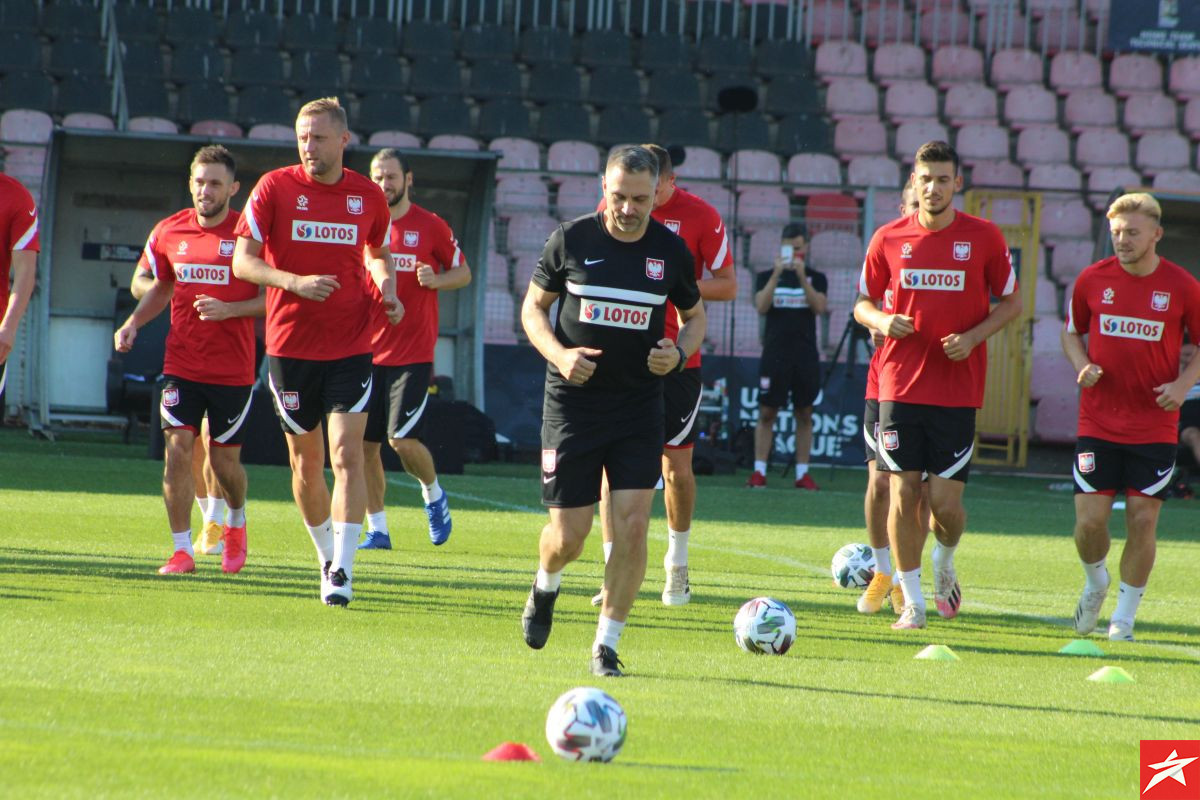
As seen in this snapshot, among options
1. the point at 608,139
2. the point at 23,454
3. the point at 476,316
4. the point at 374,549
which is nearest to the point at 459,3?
the point at 608,139

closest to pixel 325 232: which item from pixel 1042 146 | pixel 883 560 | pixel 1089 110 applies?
pixel 883 560

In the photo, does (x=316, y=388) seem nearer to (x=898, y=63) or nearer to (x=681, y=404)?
(x=681, y=404)

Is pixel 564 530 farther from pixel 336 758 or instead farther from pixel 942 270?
pixel 942 270

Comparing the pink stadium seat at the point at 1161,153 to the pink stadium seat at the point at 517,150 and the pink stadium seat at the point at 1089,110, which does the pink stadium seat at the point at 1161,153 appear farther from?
the pink stadium seat at the point at 517,150

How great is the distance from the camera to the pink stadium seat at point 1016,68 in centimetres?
2638

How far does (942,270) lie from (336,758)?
15.1ft

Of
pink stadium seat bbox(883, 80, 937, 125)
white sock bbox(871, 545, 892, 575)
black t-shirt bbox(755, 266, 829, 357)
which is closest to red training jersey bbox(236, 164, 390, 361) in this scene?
white sock bbox(871, 545, 892, 575)

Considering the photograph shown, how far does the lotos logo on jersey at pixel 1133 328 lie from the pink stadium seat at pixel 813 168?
51.7 feet

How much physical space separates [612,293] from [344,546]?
7.24 feet

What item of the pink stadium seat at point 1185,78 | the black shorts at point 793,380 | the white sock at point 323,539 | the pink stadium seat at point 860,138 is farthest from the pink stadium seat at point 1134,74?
the white sock at point 323,539

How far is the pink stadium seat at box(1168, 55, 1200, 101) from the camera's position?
26517 mm

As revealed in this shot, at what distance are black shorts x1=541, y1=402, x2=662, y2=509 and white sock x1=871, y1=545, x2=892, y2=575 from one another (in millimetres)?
2732

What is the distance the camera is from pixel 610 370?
625cm

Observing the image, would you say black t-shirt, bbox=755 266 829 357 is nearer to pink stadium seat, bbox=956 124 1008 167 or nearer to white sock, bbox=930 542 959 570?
pink stadium seat, bbox=956 124 1008 167
